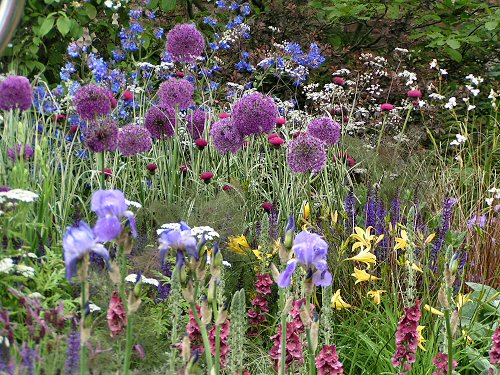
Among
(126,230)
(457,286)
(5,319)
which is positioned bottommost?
(457,286)

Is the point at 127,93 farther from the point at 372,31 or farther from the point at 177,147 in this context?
the point at 372,31

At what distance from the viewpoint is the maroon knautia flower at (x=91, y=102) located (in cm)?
340

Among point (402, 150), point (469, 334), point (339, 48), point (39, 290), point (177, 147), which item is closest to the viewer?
point (39, 290)

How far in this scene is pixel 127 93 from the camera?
4.25 m

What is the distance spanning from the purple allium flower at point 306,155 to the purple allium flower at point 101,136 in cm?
82

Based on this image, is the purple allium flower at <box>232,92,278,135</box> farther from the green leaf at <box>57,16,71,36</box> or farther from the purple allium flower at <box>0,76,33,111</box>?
the green leaf at <box>57,16,71,36</box>

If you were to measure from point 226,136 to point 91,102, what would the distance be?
777 mm

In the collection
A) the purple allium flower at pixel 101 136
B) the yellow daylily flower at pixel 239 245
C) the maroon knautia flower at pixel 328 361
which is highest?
the purple allium flower at pixel 101 136

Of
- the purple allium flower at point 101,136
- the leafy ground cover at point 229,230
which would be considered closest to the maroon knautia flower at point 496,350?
the leafy ground cover at point 229,230

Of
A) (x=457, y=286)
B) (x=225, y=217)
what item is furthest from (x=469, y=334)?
(x=225, y=217)

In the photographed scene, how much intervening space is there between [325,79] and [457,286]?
3.33 meters

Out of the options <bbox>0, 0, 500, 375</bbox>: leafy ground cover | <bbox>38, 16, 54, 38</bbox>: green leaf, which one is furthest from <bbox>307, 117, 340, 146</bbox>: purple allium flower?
<bbox>38, 16, 54, 38</bbox>: green leaf

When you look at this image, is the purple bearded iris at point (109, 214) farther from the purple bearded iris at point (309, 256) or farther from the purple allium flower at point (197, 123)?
the purple allium flower at point (197, 123)

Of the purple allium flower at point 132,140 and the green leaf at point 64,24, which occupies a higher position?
the green leaf at point 64,24
